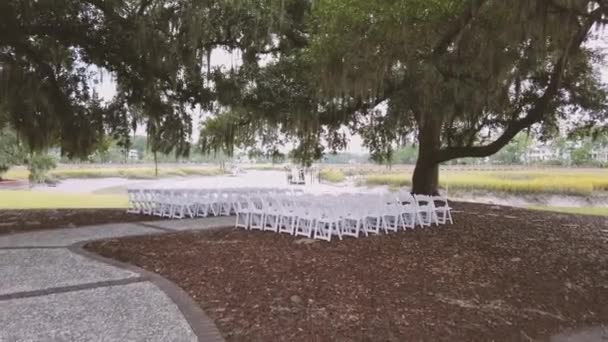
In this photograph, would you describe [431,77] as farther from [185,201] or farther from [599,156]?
[599,156]

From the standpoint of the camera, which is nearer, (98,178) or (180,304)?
(180,304)

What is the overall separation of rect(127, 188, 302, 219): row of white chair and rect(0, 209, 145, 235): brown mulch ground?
0.50m

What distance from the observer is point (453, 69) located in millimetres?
10109

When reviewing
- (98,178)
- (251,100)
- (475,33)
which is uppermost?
(475,33)

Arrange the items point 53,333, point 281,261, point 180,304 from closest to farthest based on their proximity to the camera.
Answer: point 53,333, point 180,304, point 281,261

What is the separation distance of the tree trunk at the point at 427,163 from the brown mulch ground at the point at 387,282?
422 cm

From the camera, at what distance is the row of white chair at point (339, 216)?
9352mm

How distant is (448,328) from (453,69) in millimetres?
5892

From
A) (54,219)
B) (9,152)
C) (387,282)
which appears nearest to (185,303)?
(387,282)

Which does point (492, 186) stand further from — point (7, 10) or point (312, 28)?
point (7, 10)

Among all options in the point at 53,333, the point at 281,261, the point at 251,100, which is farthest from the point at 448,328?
the point at 251,100

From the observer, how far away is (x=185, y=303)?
5715mm

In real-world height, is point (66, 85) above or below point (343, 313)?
above

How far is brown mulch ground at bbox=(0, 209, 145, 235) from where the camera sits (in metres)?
11.3
